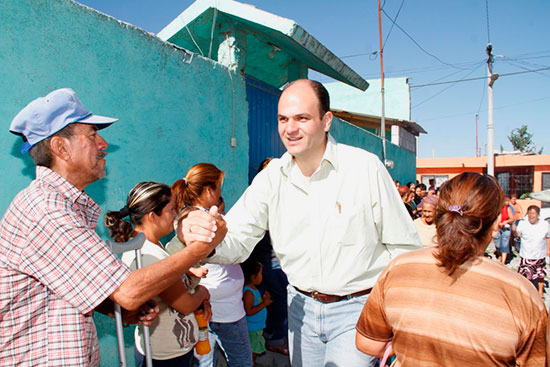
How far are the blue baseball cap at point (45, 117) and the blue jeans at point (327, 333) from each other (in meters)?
1.59

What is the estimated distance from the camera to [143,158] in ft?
10.4

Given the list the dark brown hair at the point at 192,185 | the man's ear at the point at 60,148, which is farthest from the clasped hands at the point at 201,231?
the dark brown hair at the point at 192,185

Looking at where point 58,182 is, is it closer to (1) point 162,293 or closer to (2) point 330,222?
(1) point 162,293

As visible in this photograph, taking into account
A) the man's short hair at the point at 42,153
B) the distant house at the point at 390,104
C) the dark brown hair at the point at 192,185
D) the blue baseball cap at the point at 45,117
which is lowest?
the dark brown hair at the point at 192,185

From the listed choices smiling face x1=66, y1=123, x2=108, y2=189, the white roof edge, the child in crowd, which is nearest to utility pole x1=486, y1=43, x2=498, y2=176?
the white roof edge

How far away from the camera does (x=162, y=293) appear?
7.01 ft

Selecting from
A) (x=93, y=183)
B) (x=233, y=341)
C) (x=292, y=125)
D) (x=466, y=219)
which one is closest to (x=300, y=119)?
(x=292, y=125)

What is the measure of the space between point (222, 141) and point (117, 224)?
1903mm

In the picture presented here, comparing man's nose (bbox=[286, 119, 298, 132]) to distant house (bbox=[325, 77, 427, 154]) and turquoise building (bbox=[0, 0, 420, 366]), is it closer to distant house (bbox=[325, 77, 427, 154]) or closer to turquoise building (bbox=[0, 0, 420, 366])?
turquoise building (bbox=[0, 0, 420, 366])

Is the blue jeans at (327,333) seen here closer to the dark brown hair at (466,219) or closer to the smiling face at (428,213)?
the dark brown hair at (466,219)

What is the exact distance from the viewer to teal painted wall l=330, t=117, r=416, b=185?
8528 millimetres

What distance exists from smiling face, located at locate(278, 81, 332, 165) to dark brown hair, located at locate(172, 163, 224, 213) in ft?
Answer: 3.72

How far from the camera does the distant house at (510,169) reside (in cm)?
2352

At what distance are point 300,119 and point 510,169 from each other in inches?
1114
